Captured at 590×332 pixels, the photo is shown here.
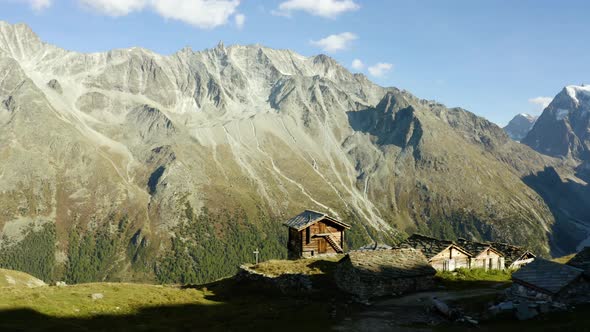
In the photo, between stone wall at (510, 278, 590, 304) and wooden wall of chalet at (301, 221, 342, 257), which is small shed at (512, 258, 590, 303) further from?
wooden wall of chalet at (301, 221, 342, 257)

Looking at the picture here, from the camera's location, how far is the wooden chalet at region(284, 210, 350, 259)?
66375mm

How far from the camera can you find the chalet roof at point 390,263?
4566 centimetres

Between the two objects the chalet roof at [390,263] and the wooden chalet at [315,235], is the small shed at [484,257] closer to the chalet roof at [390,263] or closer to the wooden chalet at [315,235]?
the chalet roof at [390,263]

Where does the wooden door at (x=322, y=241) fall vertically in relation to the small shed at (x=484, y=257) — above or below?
above

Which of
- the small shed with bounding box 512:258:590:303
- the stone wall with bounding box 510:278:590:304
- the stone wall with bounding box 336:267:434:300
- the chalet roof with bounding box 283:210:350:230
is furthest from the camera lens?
the chalet roof with bounding box 283:210:350:230

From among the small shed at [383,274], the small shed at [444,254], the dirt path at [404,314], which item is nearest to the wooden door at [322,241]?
the small shed at [444,254]

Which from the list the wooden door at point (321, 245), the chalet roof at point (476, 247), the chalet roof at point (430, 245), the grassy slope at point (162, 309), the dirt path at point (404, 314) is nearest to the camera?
the grassy slope at point (162, 309)

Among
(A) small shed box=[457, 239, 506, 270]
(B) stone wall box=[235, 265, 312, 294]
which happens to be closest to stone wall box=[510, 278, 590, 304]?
(B) stone wall box=[235, 265, 312, 294]

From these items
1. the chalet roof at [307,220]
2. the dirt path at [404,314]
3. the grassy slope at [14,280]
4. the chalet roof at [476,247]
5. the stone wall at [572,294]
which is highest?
the chalet roof at [307,220]

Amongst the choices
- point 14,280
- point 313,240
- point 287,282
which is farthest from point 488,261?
point 14,280

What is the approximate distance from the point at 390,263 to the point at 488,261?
2645 cm

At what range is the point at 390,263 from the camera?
47719mm

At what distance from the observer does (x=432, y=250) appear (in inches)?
2344

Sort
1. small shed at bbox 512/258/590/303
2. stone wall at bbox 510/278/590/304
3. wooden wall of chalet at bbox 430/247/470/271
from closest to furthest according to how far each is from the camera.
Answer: stone wall at bbox 510/278/590/304 → small shed at bbox 512/258/590/303 → wooden wall of chalet at bbox 430/247/470/271
